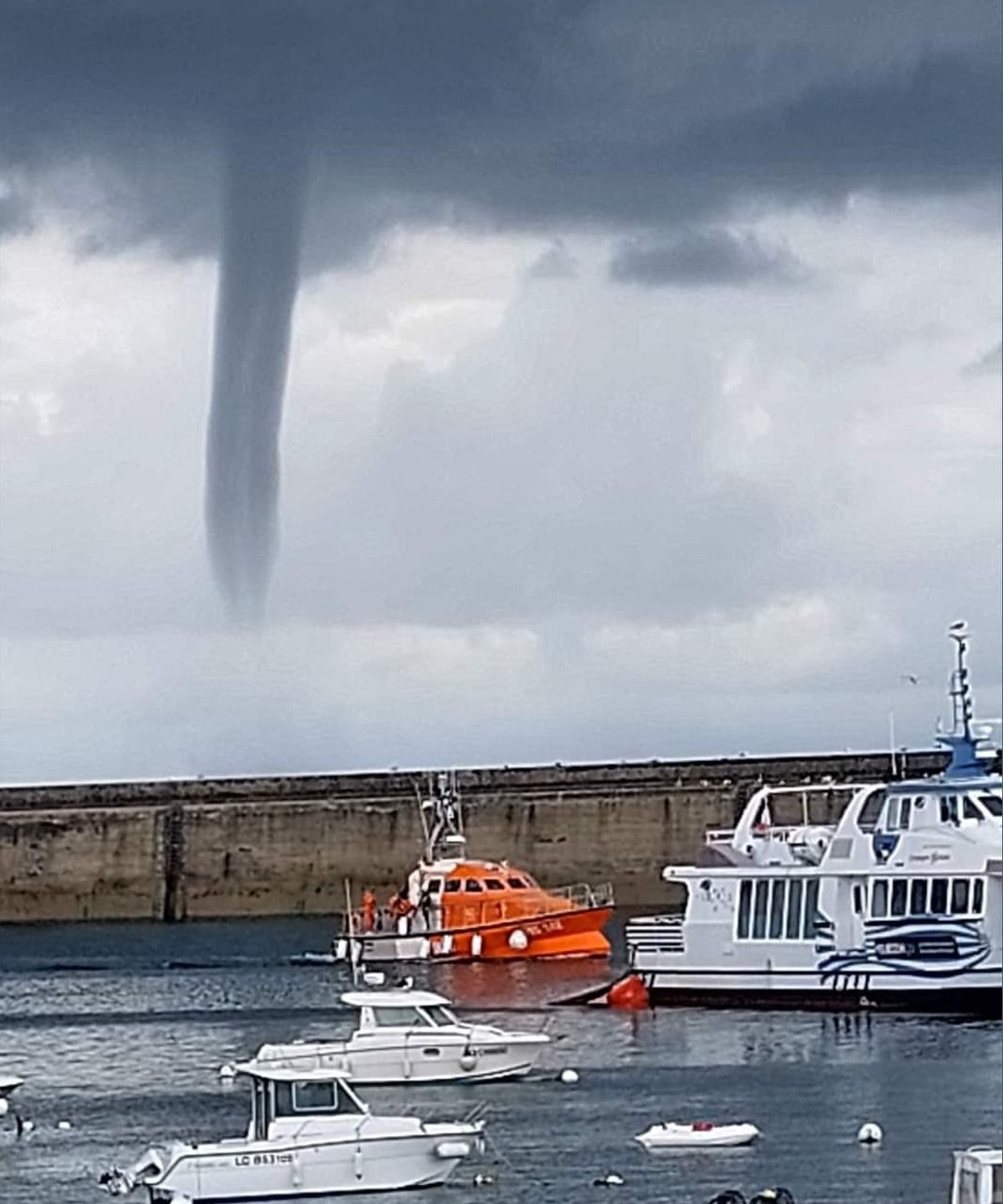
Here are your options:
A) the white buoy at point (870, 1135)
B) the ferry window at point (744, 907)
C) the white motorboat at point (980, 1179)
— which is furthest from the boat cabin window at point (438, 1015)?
the white motorboat at point (980, 1179)

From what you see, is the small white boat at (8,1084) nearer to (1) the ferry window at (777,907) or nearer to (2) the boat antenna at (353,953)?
(1) the ferry window at (777,907)

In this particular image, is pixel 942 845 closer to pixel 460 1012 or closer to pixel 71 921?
pixel 460 1012

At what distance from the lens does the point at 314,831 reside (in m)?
120

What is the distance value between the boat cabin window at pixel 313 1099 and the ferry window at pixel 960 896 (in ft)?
90.2

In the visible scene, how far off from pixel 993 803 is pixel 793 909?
557cm

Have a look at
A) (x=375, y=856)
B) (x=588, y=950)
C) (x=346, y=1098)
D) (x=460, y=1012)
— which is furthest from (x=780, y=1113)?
(x=375, y=856)

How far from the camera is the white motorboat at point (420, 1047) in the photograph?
185 ft

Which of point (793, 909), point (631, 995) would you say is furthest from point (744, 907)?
point (631, 995)

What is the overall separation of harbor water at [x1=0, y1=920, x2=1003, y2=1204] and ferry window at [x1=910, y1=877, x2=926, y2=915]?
8.42 feet

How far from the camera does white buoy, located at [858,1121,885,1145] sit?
49.9m

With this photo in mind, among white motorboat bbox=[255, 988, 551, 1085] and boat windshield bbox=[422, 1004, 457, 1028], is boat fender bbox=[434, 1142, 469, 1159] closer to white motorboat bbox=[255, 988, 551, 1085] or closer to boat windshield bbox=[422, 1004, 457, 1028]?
white motorboat bbox=[255, 988, 551, 1085]

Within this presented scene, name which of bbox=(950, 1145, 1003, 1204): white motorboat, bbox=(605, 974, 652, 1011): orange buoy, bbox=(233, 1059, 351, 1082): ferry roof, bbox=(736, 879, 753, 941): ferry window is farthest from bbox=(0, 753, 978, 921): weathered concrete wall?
bbox=(950, 1145, 1003, 1204): white motorboat

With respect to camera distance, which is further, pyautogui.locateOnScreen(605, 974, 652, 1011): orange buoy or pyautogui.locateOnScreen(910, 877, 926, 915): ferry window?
pyautogui.locateOnScreen(605, 974, 652, 1011): orange buoy

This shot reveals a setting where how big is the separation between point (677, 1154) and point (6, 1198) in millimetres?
11092
